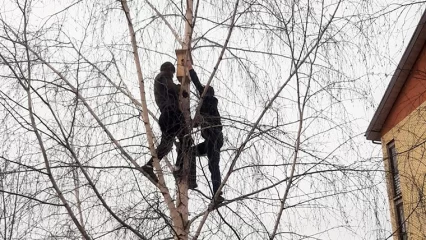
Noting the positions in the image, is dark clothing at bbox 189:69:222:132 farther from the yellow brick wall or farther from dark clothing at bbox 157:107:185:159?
the yellow brick wall

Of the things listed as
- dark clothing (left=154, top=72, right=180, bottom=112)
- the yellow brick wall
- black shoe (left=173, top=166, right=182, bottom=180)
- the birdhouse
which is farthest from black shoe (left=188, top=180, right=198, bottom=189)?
the yellow brick wall

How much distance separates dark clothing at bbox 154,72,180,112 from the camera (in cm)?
466

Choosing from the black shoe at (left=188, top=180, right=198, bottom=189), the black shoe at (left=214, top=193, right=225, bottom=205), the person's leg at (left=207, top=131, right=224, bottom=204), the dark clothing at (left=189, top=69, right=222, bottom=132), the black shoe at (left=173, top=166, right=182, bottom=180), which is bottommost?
the black shoe at (left=214, top=193, right=225, bottom=205)

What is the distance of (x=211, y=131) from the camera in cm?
443

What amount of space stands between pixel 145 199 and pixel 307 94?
1.44m

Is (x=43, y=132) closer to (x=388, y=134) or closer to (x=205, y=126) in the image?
(x=205, y=126)

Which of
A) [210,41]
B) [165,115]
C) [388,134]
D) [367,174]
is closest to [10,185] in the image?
[165,115]

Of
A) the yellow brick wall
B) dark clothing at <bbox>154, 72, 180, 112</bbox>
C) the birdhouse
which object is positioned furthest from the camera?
the birdhouse

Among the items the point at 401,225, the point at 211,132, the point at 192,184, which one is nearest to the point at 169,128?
the point at 211,132

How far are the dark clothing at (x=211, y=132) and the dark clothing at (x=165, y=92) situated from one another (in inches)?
7.5

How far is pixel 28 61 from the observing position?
169 inches

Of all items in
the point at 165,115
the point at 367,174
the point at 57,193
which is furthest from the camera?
the point at 165,115

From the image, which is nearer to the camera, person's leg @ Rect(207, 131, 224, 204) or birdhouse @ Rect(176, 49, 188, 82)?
person's leg @ Rect(207, 131, 224, 204)

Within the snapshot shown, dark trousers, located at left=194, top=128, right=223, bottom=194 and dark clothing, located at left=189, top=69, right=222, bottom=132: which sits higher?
dark clothing, located at left=189, top=69, right=222, bottom=132
